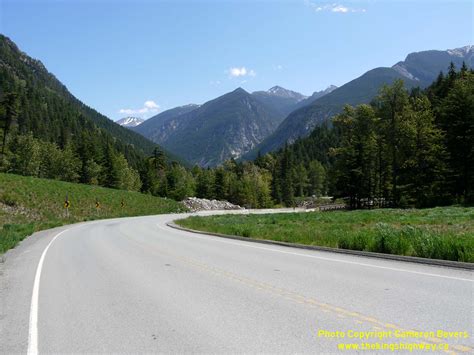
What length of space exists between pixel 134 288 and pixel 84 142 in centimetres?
9207

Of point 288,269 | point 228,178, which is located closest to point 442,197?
point 288,269

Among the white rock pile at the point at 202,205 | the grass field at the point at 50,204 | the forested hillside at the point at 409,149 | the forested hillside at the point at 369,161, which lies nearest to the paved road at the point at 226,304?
the grass field at the point at 50,204

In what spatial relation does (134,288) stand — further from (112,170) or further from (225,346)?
(112,170)

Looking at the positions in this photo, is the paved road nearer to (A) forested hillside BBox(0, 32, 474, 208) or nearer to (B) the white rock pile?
(A) forested hillside BBox(0, 32, 474, 208)

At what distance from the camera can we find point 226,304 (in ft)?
23.3

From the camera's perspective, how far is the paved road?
17.6 feet

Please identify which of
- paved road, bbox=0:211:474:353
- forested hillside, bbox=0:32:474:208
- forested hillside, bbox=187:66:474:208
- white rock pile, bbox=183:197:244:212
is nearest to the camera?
paved road, bbox=0:211:474:353

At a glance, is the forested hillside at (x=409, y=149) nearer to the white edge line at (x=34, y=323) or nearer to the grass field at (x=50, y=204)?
→ the grass field at (x=50, y=204)

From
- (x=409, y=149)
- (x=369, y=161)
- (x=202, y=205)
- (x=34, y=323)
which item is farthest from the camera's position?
(x=202, y=205)

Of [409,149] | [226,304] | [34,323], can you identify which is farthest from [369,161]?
[34,323]

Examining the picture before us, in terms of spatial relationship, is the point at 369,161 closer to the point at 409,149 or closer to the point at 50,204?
the point at 409,149

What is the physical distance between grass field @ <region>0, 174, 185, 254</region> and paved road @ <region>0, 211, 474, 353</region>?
14.7 metres

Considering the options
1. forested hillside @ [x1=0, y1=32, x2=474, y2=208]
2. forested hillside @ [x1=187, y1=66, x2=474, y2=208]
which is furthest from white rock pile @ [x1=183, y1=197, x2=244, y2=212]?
forested hillside @ [x1=187, y1=66, x2=474, y2=208]

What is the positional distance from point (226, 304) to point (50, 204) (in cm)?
4189
